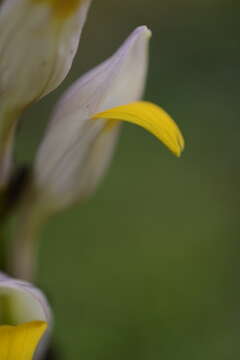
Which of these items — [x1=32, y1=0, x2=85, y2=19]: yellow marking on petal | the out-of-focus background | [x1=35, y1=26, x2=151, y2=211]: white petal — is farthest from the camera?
the out-of-focus background

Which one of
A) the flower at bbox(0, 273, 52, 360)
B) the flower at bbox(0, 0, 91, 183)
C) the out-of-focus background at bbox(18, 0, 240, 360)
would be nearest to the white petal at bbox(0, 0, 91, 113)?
the flower at bbox(0, 0, 91, 183)

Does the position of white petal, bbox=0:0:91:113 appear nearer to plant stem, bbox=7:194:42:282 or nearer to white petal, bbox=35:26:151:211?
white petal, bbox=35:26:151:211

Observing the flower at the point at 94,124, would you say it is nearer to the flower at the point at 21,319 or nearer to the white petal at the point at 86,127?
the white petal at the point at 86,127

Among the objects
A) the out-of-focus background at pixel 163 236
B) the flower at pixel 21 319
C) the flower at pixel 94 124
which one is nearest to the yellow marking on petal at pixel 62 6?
the flower at pixel 94 124

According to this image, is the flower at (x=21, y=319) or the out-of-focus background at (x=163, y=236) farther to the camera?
the out-of-focus background at (x=163, y=236)

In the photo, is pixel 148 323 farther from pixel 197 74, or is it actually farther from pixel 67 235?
pixel 197 74

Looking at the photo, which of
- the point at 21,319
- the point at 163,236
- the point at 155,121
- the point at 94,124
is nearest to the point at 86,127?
the point at 94,124
